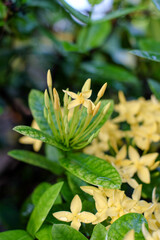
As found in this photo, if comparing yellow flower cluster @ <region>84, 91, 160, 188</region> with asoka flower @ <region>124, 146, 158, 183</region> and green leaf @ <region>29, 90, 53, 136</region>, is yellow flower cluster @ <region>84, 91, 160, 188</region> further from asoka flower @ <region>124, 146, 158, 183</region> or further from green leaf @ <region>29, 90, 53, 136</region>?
green leaf @ <region>29, 90, 53, 136</region>

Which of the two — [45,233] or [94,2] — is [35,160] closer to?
[45,233]

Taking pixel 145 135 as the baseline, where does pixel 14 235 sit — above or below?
below

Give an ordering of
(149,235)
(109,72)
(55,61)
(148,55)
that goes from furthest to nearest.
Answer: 1. (55,61)
2. (109,72)
3. (148,55)
4. (149,235)

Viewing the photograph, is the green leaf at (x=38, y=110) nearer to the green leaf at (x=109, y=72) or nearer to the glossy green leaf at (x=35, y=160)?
the glossy green leaf at (x=35, y=160)

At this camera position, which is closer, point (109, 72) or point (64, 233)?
point (64, 233)

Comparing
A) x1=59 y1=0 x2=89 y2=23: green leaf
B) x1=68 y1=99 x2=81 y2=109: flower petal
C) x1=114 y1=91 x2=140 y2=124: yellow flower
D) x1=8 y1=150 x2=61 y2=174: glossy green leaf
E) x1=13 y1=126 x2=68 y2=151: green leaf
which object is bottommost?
x1=8 y1=150 x2=61 y2=174: glossy green leaf

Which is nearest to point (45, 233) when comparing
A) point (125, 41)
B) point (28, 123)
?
point (28, 123)

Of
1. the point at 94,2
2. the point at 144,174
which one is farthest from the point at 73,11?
the point at 144,174

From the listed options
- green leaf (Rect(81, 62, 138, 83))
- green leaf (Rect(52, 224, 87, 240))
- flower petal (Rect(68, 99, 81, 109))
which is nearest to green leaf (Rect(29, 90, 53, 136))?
flower petal (Rect(68, 99, 81, 109))
